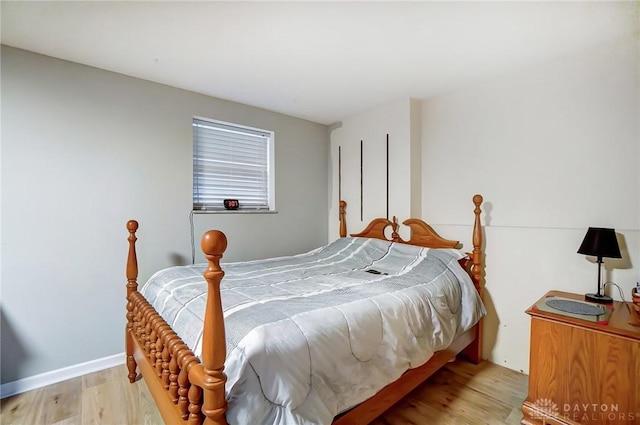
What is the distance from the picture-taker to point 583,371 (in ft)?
5.18

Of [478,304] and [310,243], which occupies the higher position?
[310,243]

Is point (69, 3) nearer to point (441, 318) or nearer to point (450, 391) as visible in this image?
point (441, 318)

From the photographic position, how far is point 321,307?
1442 mm

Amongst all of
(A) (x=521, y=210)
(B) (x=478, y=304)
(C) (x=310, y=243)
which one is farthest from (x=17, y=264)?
(A) (x=521, y=210)

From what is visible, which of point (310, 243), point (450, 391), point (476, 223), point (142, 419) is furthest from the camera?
point (310, 243)

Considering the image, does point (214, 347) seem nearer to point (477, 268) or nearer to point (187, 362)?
point (187, 362)

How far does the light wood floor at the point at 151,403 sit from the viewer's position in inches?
68.5

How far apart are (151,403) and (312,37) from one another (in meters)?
2.52

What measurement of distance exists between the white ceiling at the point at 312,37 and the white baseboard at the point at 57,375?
2.25 metres

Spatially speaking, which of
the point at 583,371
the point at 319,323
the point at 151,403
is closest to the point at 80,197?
the point at 151,403

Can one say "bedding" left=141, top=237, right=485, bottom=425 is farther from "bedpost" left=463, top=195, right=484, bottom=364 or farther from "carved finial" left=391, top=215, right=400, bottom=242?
"carved finial" left=391, top=215, right=400, bottom=242

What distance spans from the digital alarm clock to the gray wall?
14cm

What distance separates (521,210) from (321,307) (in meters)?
1.83

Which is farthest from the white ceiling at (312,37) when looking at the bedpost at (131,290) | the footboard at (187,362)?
the footboard at (187,362)
